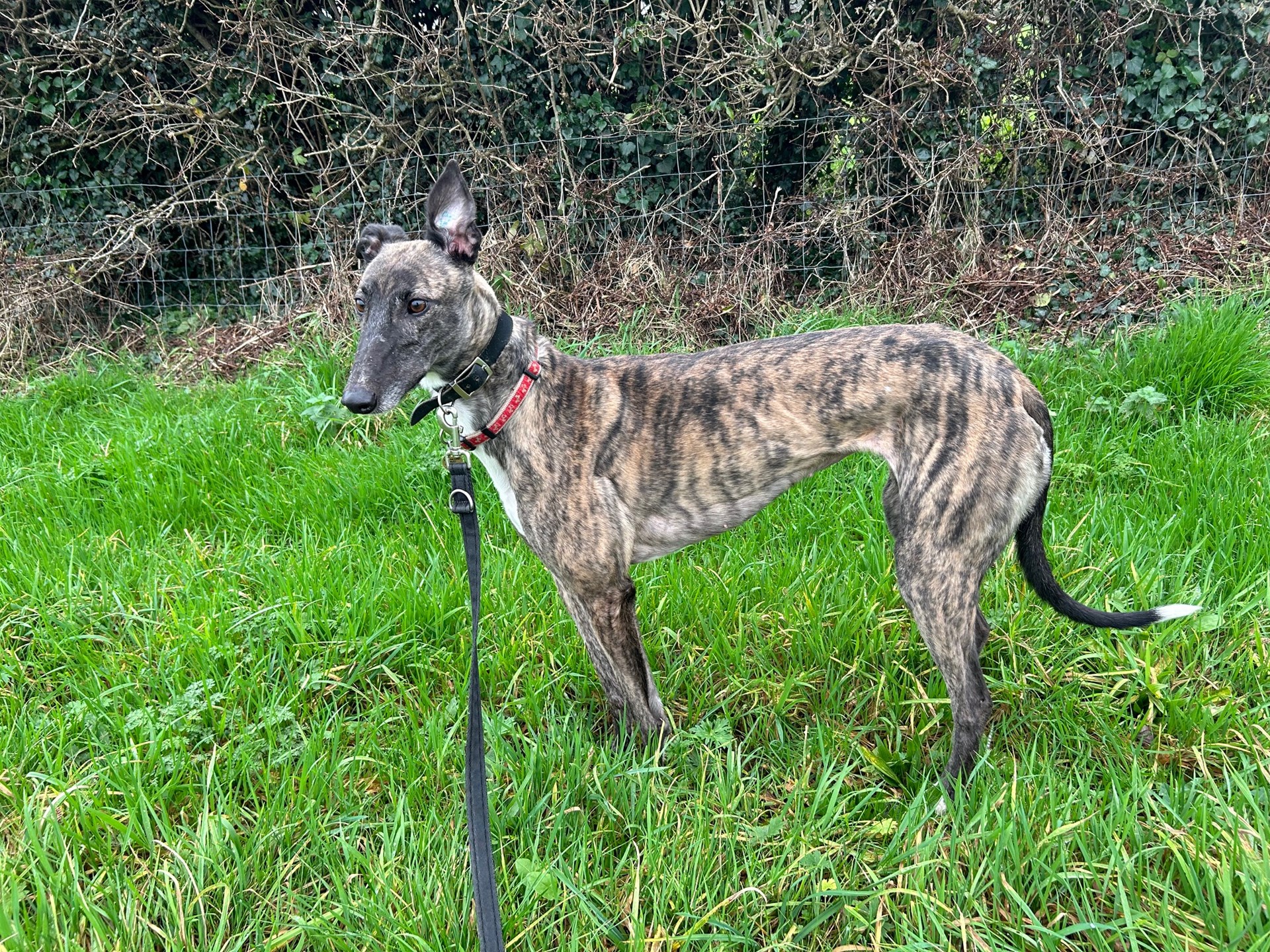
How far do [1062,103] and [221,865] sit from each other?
6540 millimetres

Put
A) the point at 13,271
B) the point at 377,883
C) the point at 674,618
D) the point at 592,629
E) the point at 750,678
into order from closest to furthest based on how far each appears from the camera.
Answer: the point at 377,883
the point at 592,629
the point at 750,678
the point at 674,618
the point at 13,271

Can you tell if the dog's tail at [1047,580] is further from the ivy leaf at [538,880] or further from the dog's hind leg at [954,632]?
the ivy leaf at [538,880]

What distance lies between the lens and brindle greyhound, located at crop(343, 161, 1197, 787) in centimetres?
222

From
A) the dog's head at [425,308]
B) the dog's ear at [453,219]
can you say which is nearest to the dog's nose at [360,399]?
the dog's head at [425,308]

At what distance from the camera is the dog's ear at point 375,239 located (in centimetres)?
261

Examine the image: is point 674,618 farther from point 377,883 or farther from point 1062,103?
point 1062,103

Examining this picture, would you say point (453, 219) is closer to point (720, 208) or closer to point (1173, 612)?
point (1173, 612)

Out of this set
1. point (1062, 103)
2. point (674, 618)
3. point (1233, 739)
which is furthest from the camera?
point (1062, 103)

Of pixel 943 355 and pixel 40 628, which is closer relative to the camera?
pixel 943 355

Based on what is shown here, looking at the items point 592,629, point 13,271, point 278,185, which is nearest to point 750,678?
point 592,629

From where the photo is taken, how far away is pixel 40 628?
2936 millimetres

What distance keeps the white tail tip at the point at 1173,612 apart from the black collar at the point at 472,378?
207cm

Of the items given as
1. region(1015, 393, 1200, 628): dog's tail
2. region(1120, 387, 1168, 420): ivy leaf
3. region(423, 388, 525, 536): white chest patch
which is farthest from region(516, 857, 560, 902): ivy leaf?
region(1120, 387, 1168, 420): ivy leaf

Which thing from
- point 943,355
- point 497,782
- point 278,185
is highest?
point 278,185
